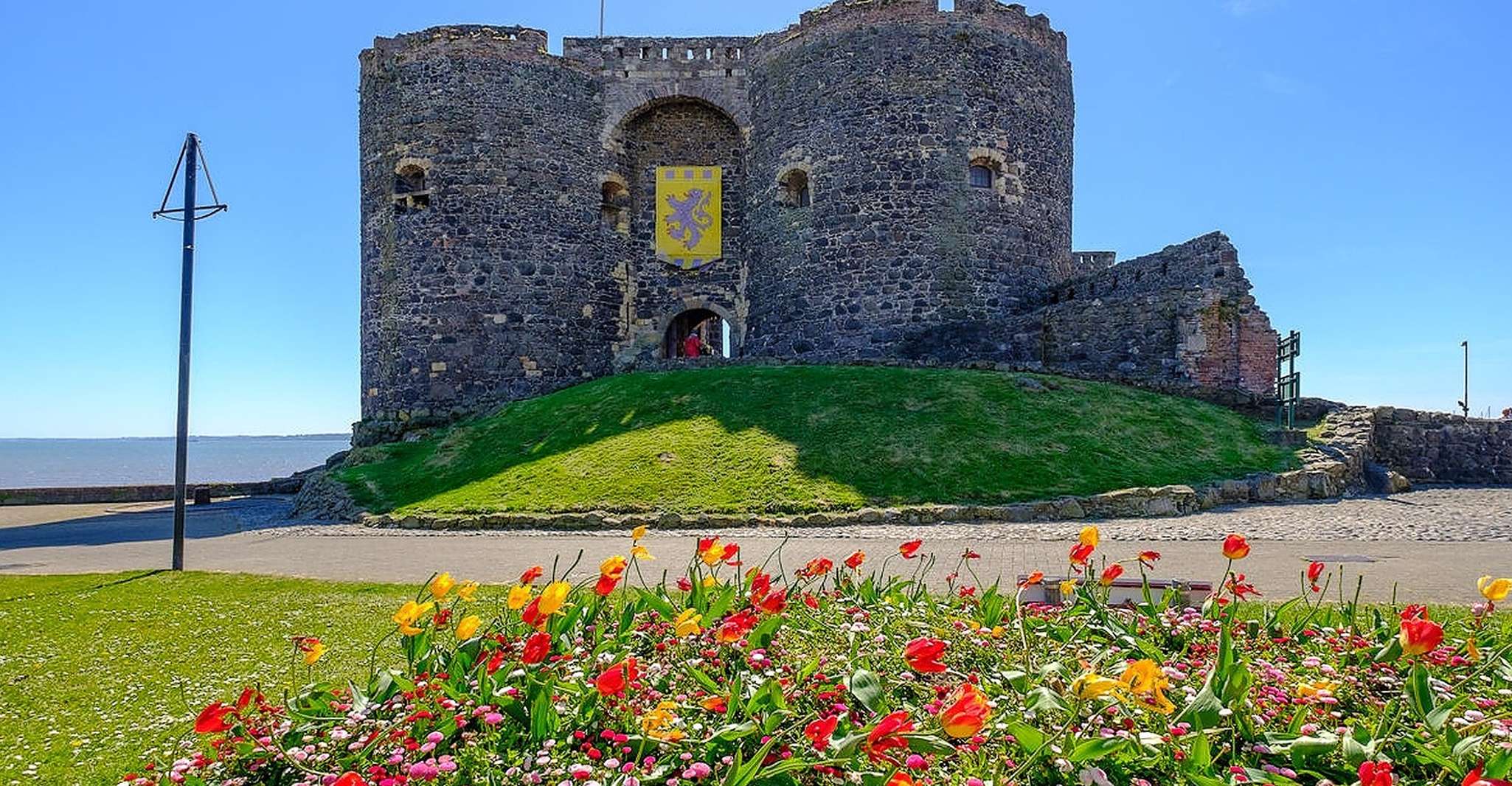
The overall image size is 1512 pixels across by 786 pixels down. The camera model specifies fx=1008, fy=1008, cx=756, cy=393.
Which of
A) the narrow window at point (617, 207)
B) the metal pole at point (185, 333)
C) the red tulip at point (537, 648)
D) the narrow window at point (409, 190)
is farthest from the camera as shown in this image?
the narrow window at point (617, 207)

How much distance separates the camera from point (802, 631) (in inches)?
211

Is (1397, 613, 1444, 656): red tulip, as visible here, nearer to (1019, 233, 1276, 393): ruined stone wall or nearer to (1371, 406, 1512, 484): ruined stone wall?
(1019, 233, 1276, 393): ruined stone wall

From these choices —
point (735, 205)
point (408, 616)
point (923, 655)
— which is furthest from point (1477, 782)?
point (735, 205)

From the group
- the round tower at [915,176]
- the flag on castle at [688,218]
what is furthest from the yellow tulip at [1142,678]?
the flag on castle at [688,218]

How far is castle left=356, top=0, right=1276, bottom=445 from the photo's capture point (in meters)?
25.1

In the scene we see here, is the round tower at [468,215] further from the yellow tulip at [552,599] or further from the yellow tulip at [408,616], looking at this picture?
the yellow tulip at [552,599]

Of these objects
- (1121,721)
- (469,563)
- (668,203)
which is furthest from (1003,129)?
(1121,721)

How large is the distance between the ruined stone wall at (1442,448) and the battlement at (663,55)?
18.5 meters

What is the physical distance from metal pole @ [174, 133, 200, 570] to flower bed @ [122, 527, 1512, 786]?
617 cm

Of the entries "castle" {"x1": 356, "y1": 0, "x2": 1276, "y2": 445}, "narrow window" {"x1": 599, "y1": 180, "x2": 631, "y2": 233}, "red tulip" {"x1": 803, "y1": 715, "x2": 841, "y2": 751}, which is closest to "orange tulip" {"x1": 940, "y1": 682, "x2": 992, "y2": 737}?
"red tulip" {"x1": 803, "y1": 715, "x2": 841, "y2": 751}

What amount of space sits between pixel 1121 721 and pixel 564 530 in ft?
36.5

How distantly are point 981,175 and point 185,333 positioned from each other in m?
19.8

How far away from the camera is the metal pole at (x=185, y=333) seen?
33.7 ft

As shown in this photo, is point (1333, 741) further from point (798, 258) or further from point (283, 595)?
point (798, 258)
